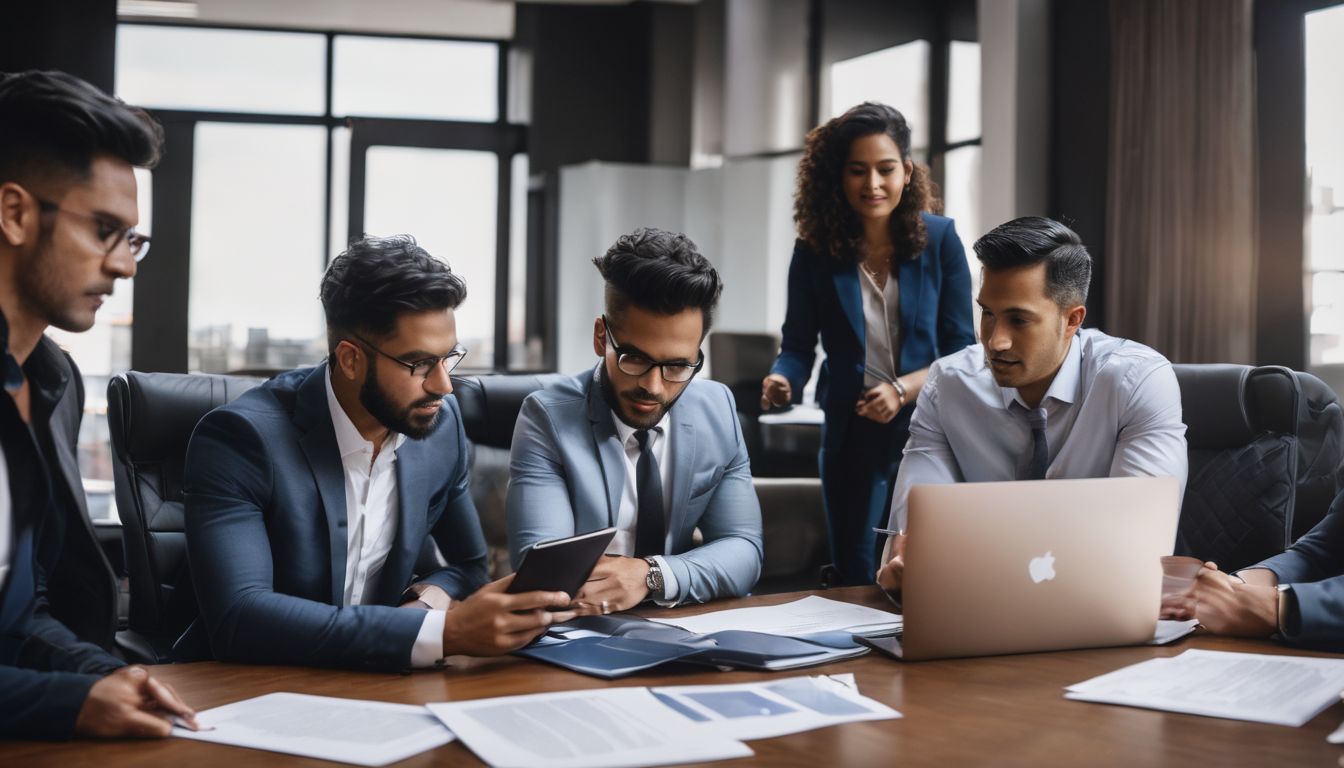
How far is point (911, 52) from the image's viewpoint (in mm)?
6094

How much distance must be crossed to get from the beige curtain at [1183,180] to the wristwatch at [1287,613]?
312 cm

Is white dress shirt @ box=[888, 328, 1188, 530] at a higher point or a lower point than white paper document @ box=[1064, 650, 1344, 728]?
higher

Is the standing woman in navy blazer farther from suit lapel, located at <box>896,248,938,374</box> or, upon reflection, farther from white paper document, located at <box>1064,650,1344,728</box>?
white paper document, located at <box>1064,650,1344,728</box>

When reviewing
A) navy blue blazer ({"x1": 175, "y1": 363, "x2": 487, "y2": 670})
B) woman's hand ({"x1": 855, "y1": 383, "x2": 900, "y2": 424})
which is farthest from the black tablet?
woman's hand ({"x1": 855, "y1": 383, "x2": 900, "y2": 424})

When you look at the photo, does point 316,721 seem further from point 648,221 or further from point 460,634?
point 648,221

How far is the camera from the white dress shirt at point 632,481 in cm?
209

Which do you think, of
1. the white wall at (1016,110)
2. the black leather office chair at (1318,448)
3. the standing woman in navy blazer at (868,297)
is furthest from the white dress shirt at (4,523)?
the white wall at (1016,110)

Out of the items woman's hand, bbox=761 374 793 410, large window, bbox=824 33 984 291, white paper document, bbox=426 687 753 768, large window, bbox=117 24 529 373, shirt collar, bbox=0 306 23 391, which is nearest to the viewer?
white paper document, bbox=426 687 753 768

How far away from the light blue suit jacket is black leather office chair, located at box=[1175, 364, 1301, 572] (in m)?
0.88

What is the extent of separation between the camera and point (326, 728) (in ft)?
3.79

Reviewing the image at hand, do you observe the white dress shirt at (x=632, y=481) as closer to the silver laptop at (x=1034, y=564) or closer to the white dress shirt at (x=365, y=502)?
the white dress shirt at (x=365, y=502)

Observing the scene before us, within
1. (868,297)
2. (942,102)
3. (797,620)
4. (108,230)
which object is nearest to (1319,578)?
(797,620)

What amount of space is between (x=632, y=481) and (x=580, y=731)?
98 cm

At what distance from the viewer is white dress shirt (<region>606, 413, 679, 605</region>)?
2090 millimetres
